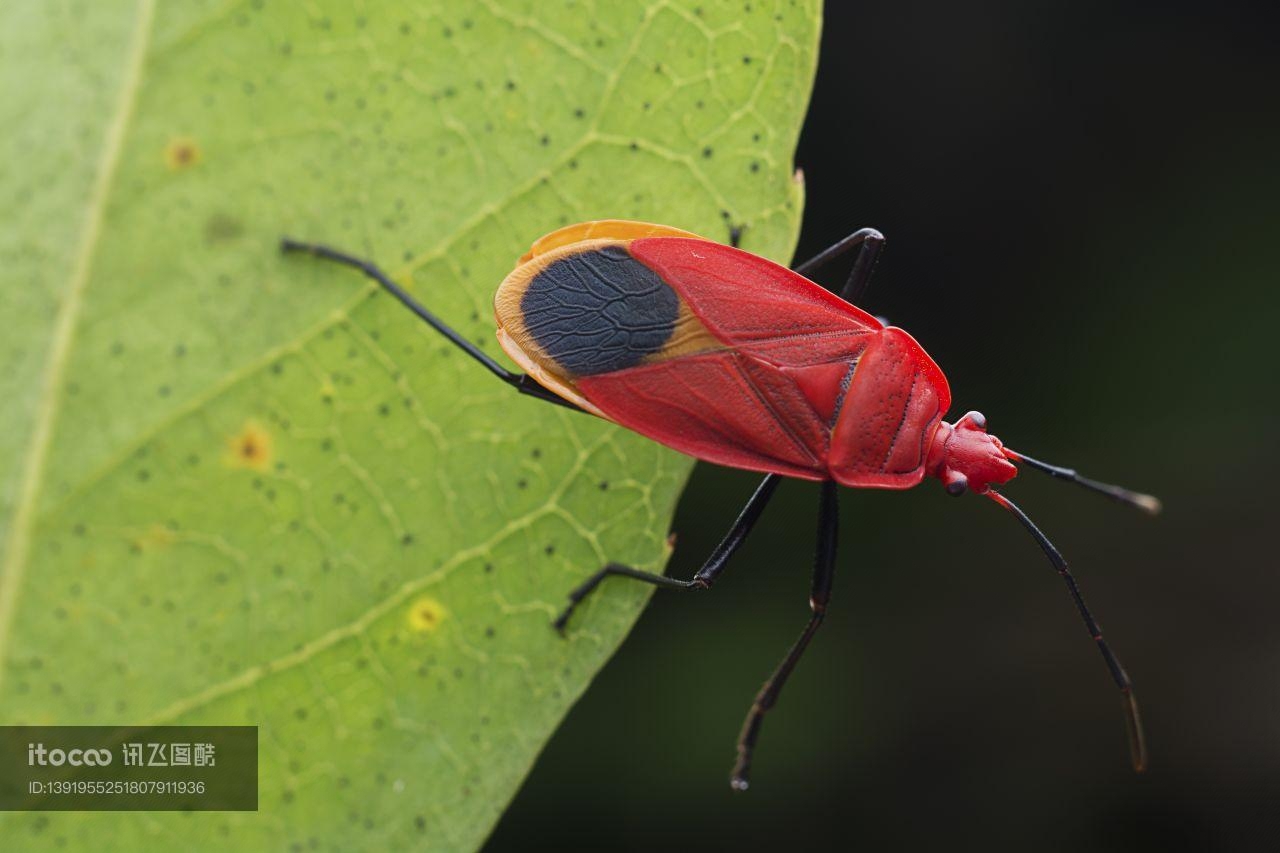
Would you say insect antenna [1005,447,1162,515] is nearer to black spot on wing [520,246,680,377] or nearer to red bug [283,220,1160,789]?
red bug [283,220,1160,789]

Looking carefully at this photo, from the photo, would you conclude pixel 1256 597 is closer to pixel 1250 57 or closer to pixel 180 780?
pixel 1250 57

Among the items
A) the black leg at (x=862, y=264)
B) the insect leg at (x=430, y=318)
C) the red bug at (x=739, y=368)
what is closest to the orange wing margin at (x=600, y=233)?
the red bug at (x=739, y=368)

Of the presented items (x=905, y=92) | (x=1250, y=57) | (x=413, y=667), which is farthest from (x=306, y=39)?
(x=1250, y=57)

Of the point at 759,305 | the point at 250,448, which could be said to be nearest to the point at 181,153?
the point at 250,448

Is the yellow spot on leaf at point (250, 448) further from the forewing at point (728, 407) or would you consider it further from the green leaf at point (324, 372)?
the forewing at point (728, 407)

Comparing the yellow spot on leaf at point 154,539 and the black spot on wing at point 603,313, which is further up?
the black spot on wing at point 603,313

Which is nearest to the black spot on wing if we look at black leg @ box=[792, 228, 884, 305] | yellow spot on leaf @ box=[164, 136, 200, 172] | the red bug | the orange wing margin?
the red bug

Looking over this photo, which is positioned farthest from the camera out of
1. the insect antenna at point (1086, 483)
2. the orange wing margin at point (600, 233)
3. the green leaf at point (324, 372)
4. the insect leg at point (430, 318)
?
the insect antenna at point (1086, 483)
